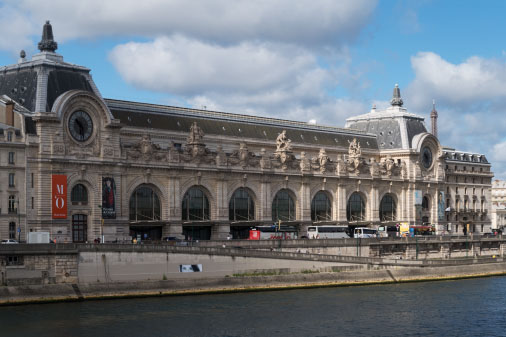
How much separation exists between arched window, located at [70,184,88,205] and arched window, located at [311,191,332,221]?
43.0m

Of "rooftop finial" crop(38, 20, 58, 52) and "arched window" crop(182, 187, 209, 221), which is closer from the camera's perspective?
"rooftop finial" crop(38, 20, 58, 52)

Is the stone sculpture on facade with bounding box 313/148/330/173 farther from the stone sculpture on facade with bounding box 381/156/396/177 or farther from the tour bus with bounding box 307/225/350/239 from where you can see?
the stone sculpture on facade with bounding box 381/156/396/177

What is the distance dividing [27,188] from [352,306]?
138 feet

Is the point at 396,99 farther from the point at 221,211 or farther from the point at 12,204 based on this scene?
the point at 12,204

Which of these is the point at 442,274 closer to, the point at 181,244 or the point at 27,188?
the point at 181,244

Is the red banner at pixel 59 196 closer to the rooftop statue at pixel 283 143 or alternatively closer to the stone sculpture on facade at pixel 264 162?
the stone sculpture on facade at pixel 264 162

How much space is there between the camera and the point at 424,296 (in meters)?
102

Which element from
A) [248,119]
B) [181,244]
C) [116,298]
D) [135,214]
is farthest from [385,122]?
[116,298]

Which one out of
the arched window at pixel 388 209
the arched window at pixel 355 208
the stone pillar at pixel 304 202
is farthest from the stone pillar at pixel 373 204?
the stone pillar at pixel 304 202

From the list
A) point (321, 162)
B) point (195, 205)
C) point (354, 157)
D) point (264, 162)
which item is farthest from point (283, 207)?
point (354, 157)

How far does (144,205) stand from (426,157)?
6569 cm

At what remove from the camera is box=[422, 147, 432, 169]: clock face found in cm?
16999

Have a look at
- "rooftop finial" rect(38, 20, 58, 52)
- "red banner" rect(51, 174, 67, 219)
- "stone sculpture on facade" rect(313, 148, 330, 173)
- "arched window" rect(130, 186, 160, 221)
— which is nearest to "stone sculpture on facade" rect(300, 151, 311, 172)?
"stone sculpture on facade" rect(313, 148, 330, 173)

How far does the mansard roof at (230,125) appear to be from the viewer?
133 m
